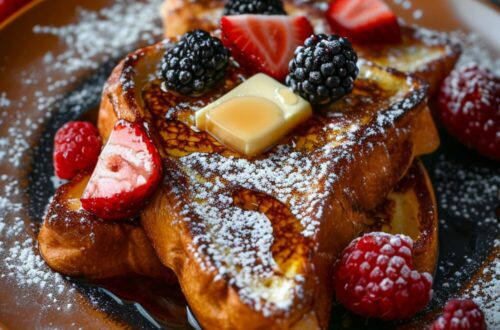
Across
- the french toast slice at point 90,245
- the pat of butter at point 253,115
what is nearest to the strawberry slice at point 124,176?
the french toast slice at point 90,245

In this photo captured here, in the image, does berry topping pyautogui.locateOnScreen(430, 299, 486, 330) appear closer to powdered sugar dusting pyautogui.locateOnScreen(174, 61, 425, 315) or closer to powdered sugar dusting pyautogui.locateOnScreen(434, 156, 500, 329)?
powdered sugar dusting pyautogui.locateOnScreen(434, 156, 500, 329)

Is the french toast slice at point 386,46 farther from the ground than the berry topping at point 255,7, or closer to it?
closer to it

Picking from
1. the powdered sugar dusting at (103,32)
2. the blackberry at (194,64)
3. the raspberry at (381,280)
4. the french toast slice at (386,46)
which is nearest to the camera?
the raspberry at (381,280)

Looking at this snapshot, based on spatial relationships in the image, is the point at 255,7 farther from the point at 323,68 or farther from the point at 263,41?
the point at 323,68

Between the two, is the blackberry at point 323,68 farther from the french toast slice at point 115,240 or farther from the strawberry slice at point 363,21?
the strawberry slice at point 363,21

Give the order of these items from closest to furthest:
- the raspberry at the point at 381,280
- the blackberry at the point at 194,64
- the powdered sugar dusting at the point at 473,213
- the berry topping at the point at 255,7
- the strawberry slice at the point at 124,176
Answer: the raspberry at the point at 381,280 → the strawberry slice at the point at 124,176 → the powdered sugar dusting at the point at 473,213 → the blackberry at the point at 194,64 → the berry topping at the point at 255,7

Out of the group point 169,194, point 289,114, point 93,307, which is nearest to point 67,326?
point 93,307

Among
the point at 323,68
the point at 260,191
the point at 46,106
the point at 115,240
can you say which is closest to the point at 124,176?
the point at 115,240
